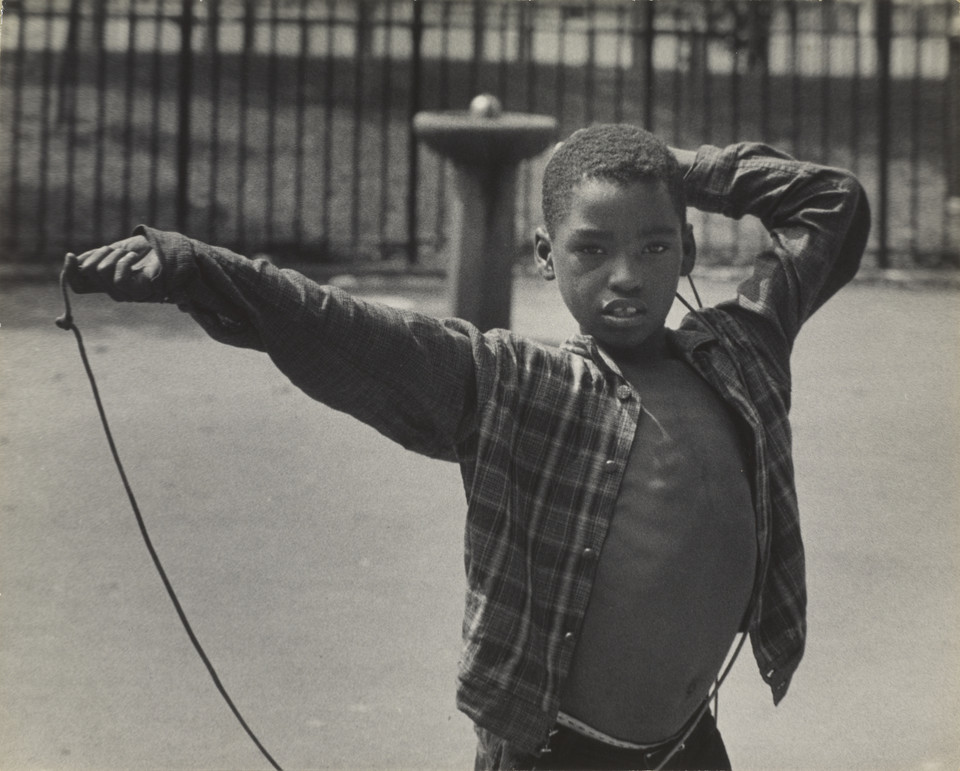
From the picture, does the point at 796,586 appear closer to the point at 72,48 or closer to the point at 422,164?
the point at 72,48

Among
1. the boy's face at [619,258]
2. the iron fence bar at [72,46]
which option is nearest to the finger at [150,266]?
the boy's face at [619,258]

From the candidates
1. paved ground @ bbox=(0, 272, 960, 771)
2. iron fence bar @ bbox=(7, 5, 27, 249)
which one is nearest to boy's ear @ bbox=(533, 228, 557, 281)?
paved ground @ bbox=(0, 272, 960, 771)

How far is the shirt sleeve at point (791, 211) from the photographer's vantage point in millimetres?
2889

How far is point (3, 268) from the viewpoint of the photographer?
362 inches

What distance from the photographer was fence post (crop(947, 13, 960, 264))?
10.7 m

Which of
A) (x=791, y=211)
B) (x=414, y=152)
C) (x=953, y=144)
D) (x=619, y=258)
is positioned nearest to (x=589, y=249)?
(x=619, y=258)

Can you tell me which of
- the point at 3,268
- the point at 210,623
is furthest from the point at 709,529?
the point at 3,268

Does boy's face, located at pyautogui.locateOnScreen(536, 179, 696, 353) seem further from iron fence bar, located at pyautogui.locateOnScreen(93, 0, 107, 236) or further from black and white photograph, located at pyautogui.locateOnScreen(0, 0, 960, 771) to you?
iron fence bar, located at pyautogui.locateOnScreen(93, 0, 107, 236)

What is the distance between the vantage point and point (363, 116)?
14.2 m

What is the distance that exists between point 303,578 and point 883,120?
6960 millimetres

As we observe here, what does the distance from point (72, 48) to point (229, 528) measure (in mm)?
6791

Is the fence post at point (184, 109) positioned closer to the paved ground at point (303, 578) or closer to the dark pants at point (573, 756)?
the paved ground at point (303, 578)

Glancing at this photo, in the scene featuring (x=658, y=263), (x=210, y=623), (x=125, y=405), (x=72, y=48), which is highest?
(x=72, y=48)

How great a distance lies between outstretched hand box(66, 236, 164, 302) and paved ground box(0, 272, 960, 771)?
6.73 ft
